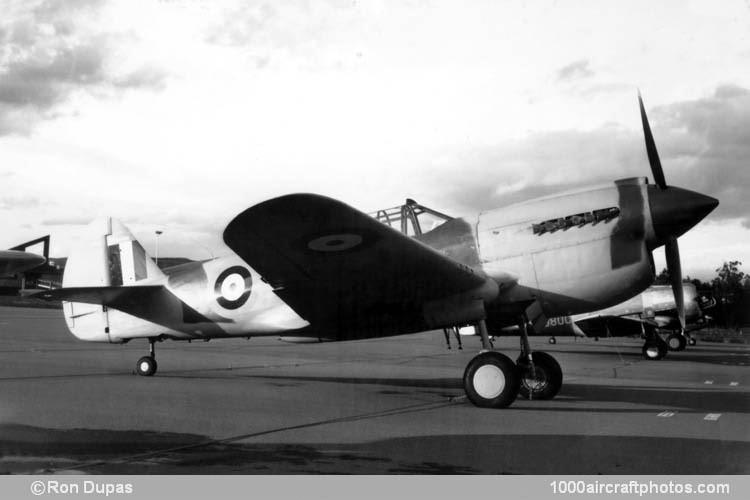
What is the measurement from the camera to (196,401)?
7.35m

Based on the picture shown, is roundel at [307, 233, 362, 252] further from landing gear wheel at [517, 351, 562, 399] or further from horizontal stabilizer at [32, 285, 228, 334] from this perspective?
horizontal stabilizer at [32, 285, 228, 334]

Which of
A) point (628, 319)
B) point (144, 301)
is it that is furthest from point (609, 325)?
point (144, 301)

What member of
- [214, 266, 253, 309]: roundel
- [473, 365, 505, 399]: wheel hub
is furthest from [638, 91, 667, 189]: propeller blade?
[214, 266, 253, 309]: roundel

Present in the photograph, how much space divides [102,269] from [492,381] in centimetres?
643

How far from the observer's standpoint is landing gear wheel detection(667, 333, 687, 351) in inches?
862

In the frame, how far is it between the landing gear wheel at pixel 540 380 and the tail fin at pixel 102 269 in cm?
554

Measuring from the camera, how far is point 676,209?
23.5ft

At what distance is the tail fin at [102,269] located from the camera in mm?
10000

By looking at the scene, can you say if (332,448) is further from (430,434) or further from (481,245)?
(481,245)

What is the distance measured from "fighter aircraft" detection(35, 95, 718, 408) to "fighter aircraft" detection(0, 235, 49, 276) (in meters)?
0.62

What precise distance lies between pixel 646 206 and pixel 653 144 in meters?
0.76

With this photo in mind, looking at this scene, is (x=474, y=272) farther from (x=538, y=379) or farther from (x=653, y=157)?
(x=653, y=157)

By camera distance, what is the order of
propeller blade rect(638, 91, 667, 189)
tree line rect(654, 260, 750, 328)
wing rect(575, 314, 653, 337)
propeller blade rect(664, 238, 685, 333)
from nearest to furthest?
propeller blade rect(638, 91, 667, 189) < propeller blade rect(664, 238, 685, 333) < wing rect(575, 314, 653, 337) < tree line rect(654, 260, 750, 328)

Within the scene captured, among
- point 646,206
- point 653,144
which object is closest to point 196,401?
point 646,206
